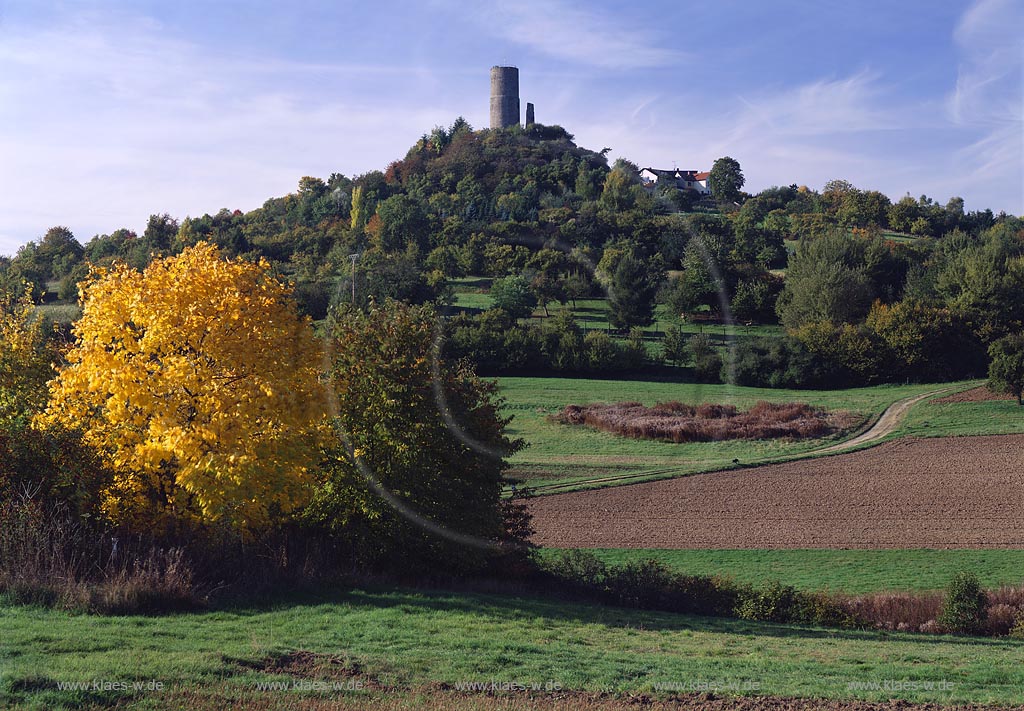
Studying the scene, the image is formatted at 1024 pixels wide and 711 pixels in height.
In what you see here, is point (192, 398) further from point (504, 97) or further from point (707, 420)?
point (504, 97)

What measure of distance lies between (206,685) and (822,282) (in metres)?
69.1

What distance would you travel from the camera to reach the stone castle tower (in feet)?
443

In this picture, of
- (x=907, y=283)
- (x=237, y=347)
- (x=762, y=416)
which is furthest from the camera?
(x=907, y=283)

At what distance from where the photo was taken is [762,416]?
44.0 metres

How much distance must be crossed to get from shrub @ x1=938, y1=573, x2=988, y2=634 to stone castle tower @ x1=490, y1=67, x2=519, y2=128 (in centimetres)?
12568

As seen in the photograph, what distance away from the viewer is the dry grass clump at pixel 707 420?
41.5 m

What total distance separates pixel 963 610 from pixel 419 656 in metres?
12.5

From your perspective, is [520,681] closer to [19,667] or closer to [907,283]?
[19,667]

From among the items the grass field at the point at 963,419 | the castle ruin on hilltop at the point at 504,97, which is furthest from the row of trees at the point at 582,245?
the grass field at the point at 963,419

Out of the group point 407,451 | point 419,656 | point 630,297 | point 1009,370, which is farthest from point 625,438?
point 419,656

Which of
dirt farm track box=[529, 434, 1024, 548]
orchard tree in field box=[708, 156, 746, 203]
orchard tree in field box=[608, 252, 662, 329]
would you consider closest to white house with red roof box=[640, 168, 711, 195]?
orchard tree in field box=[708, 156, 746, 203]

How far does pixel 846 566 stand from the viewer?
22.7 meters

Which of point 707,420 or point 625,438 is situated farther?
point 707,420

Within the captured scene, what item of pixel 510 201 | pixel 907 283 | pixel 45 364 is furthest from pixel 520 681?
pixel 510 201
